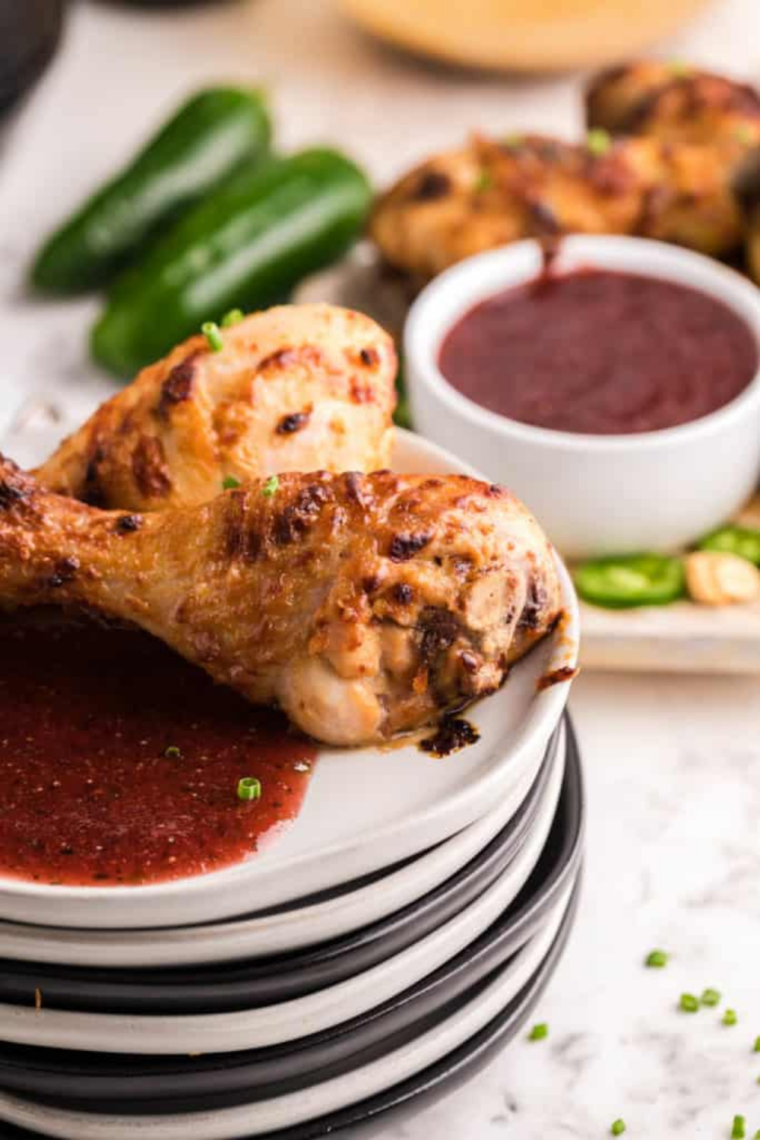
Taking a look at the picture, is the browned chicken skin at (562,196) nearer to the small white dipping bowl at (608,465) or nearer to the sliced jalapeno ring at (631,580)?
the small white dipping bowl at (608,465)

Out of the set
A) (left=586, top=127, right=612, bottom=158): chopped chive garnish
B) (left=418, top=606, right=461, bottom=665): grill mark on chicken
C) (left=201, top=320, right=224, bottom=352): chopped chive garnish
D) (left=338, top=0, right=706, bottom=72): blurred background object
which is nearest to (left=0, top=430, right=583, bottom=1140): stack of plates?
(left=418, top=606, right=461, bottom=665): grill mark on chicken

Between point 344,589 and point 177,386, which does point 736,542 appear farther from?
→ point 344,589

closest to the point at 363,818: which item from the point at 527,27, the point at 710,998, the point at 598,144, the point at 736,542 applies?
the point at 710,998

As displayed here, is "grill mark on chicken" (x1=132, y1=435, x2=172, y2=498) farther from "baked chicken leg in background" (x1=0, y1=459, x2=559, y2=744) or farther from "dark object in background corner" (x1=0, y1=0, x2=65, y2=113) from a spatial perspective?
"dark object in background corner" (x1=0, y1=0, x2=65, y2=113)

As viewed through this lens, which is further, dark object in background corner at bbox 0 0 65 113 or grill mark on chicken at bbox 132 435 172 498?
dark object in background corner at bbox 0 0 65 113

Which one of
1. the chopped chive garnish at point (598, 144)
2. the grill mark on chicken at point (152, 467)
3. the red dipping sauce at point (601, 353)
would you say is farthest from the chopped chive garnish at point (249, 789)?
the chopped chive garnish at point (598, 144)

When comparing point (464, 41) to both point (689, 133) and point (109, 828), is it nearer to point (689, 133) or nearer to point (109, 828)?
point (689, 133)
